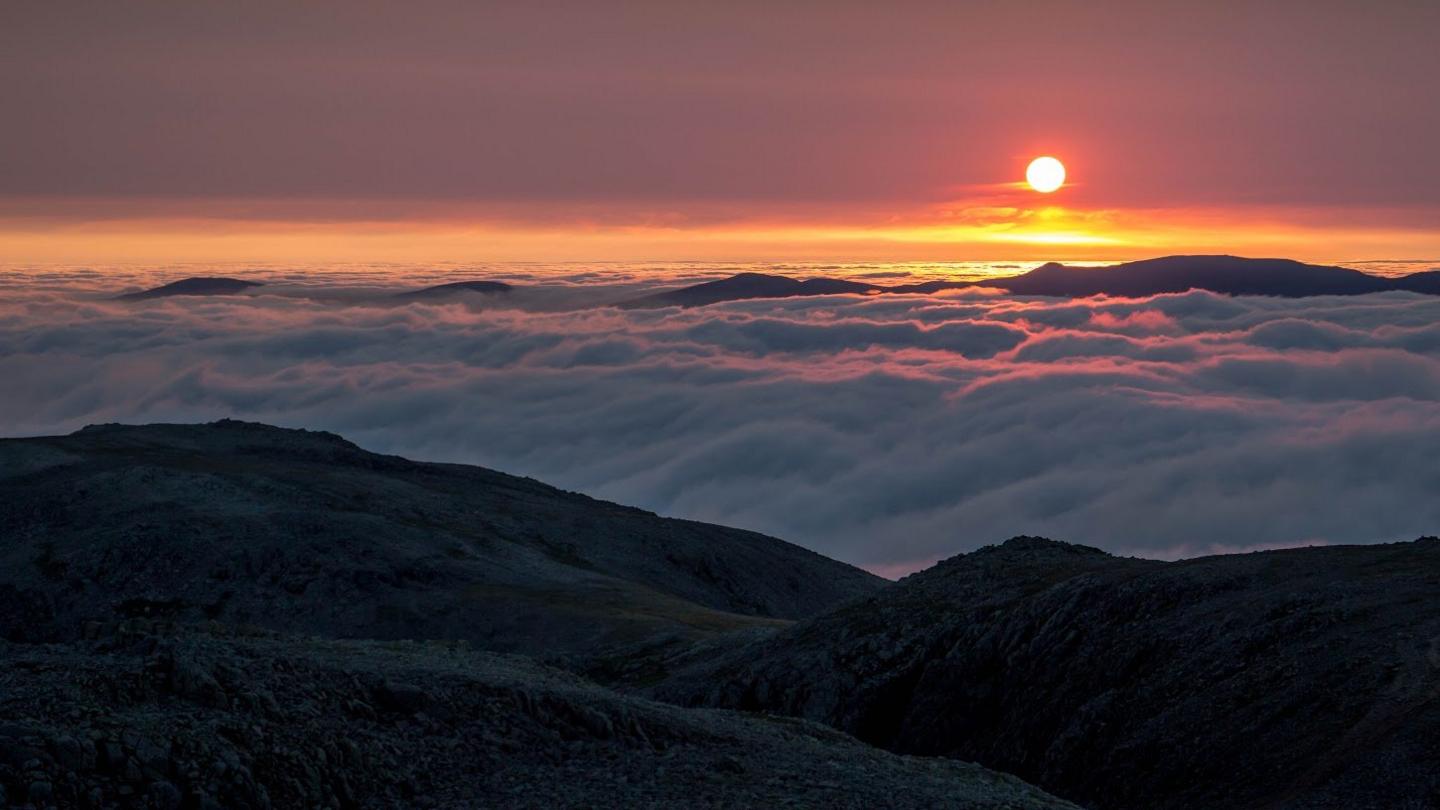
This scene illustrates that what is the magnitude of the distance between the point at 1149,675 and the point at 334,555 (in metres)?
49.5

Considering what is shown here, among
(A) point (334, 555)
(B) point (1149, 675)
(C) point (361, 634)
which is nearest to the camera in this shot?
(B) point (1149, 675)

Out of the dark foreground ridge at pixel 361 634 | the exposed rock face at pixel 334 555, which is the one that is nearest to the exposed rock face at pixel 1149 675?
the dark foreground ridge at pixel 361 634

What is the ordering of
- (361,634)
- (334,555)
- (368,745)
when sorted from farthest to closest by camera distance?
(334,555)
(361,634)
(368,745)

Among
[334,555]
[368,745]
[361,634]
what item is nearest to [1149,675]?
[368,745]

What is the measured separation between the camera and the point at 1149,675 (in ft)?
124

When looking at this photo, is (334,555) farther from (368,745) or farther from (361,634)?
(368,745)

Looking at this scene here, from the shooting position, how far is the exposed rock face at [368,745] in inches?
804

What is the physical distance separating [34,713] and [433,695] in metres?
6.98

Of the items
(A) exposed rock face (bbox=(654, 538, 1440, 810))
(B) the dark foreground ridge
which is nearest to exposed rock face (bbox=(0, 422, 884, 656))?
(B) the dark foreground ridge

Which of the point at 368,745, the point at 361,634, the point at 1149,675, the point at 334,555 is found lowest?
the point at 361,634

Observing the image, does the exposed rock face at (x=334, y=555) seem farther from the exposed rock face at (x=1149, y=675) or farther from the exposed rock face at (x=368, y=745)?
the exposed rock face at (x=368, y=745)

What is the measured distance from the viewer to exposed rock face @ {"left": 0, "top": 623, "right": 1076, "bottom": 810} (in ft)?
67.0

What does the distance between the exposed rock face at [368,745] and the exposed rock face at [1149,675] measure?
21.5 ft

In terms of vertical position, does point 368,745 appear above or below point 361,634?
above
